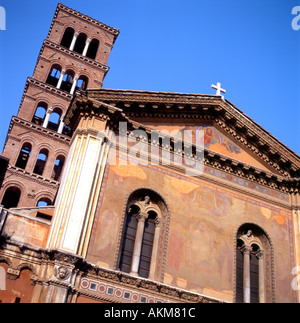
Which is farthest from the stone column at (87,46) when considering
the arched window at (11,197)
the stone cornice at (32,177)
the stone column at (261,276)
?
the stone column at (261,276)

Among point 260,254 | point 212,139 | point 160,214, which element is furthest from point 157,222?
point 212,139

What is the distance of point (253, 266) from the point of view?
58.9 ft

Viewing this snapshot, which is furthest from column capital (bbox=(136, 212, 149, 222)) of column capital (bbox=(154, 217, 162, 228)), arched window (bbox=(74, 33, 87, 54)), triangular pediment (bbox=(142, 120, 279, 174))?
arched window (bbox=(74, 33, 87, 54))

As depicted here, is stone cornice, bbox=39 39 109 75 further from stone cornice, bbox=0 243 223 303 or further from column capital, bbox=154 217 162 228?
stone cornice, bbox=0 243 223 303

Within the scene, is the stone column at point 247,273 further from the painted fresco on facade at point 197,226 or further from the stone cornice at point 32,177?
the stone cornice at point 32,177

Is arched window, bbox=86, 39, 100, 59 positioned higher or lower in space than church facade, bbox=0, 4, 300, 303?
higher

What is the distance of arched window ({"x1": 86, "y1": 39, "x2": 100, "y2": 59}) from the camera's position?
135ft

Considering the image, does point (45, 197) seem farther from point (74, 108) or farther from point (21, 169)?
point (74, 108)

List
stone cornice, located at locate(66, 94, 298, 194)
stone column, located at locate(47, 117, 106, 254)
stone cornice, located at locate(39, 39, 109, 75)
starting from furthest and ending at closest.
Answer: stone cornice, located at locate(39, 39, 109, 75), stone cornice, located at locate(66, 94, 298, 194), stone column, located at locate(47, 117, 106, 254)

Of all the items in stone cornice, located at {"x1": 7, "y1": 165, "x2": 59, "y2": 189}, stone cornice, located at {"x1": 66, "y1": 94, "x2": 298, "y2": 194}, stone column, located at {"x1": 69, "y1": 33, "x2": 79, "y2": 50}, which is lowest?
stone cornice, located at {"x1": 66, "y1": 94, "x2": 298, "y2": 194}

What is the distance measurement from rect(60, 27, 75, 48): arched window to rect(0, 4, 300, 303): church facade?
958 inches

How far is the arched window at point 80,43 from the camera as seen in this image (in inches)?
1617
